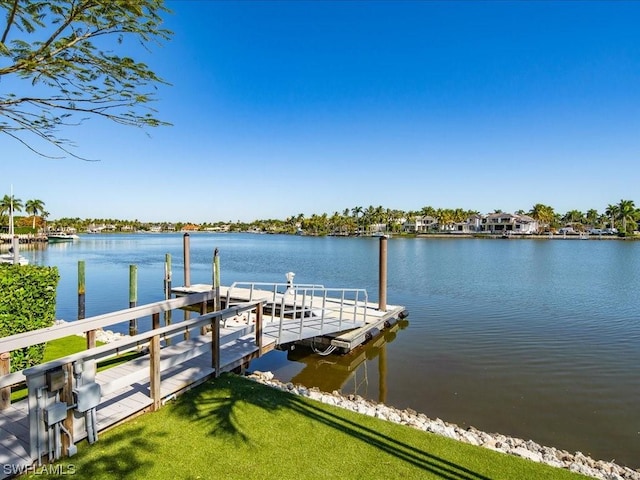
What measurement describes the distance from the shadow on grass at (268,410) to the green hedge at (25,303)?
3204 mm

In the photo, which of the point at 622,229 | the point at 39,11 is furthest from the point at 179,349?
the point at 622,229

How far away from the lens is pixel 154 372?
4.95 metres

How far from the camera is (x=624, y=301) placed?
19.1 meters

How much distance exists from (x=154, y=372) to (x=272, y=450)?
6.18 feet

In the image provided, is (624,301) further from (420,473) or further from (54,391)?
(54,391)

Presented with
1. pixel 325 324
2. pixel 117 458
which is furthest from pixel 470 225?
pixel 117 458

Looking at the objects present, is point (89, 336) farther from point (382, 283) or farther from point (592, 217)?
point (592, 217)

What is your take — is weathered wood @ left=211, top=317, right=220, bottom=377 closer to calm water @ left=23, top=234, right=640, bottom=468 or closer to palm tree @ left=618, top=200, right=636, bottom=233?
calm water @ left=23, top=234, right=640, bottom=468

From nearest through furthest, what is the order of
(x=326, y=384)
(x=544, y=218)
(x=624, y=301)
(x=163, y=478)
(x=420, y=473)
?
(x=163, y=478) → (x=420, y=473) → (x=326, y=384) → (x=624, y=301) → (x=544, y=218)

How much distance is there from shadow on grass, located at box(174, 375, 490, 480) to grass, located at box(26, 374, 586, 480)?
0.01m

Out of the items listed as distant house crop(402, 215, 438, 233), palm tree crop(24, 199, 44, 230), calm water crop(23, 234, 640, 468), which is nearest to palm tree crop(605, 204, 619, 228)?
distant house crop(402, 215, 438, 233)

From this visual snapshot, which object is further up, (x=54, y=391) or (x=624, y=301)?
A: (x=54, y=391)

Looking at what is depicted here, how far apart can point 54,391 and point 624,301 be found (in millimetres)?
23957

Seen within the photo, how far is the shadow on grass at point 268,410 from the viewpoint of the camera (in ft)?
14.0
